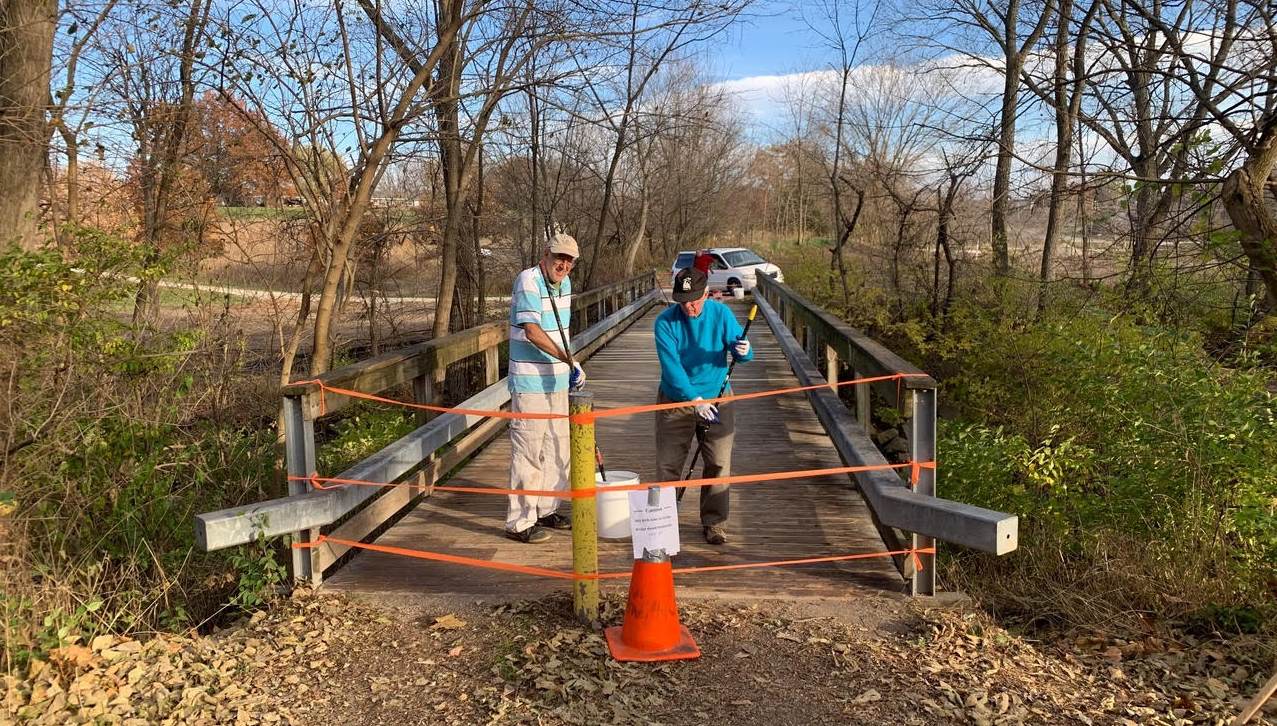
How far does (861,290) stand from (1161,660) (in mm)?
12628

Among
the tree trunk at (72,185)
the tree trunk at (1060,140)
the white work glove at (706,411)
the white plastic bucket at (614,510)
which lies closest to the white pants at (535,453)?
the white plastic bucket at (614,510)

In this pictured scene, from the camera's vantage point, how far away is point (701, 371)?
17.7ft

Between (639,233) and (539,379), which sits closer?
(539,379)

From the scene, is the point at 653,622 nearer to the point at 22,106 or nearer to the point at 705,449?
the point at 705,449

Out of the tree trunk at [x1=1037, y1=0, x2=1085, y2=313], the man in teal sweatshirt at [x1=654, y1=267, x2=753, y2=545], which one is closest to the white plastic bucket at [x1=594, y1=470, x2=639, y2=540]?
the man in teal sweatshirt at [x1=654, y1=267, x2=753, y2=545]

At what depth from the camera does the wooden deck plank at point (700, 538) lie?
4973mm

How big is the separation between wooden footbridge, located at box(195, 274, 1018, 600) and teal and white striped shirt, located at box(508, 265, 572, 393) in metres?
0.56

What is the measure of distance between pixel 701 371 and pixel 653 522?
1.27 metres

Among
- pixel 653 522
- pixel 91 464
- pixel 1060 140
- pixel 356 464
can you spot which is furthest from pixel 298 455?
pixel 1060 140

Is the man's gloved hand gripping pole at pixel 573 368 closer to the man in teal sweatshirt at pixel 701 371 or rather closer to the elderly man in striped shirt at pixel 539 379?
the elderly man in striped shirt at pixel 539 379

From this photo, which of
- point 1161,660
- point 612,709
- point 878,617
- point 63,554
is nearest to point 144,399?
point 63,554

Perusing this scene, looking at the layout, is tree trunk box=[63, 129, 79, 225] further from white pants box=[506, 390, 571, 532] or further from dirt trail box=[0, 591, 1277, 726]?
dirt trail box=[0, 591, 1277, 726]

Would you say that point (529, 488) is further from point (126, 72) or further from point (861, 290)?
point (861, 290)

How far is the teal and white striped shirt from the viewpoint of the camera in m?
5.46
